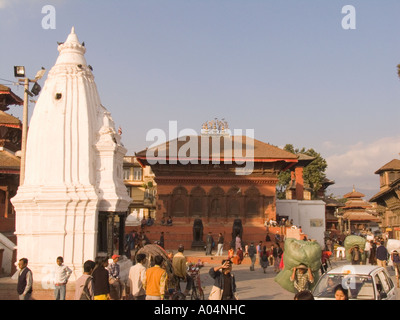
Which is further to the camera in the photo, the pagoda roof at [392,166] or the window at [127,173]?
the window at [127,173]

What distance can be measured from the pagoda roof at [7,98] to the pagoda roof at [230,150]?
9411 mm

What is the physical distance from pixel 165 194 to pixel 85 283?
991 inches

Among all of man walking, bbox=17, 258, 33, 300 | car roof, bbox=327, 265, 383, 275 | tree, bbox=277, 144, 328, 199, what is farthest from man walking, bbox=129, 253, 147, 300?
tree, bbox=277, 144, 328, 199

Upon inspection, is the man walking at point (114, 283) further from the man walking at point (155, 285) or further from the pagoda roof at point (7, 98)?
the pagoda roof at point (7, 98)

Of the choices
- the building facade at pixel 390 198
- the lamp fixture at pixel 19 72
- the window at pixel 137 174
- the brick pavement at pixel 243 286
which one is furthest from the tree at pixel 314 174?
the lamp fixture at pixel 19 72

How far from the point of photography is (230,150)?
109 feet

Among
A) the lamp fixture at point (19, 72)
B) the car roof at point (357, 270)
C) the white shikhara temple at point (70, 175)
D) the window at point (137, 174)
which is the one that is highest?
the lamp fixture at point (19, 72)

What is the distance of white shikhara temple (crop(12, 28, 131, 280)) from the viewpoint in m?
11.6

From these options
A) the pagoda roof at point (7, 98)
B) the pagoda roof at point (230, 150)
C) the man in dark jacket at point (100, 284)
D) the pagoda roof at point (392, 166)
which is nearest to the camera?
the man in dark jacket at point (100, 284)

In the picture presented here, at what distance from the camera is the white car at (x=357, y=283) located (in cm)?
802

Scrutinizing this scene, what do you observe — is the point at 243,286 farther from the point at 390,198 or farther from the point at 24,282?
the point at 390,198

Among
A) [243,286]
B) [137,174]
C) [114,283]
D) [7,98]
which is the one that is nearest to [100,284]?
[114,283]

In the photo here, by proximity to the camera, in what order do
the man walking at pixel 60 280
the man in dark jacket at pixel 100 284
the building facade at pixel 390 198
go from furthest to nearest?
the building facade at pixel 390 198 < the man walking at pixel 60 280 < the man in dark jacket at pixel 100 284
